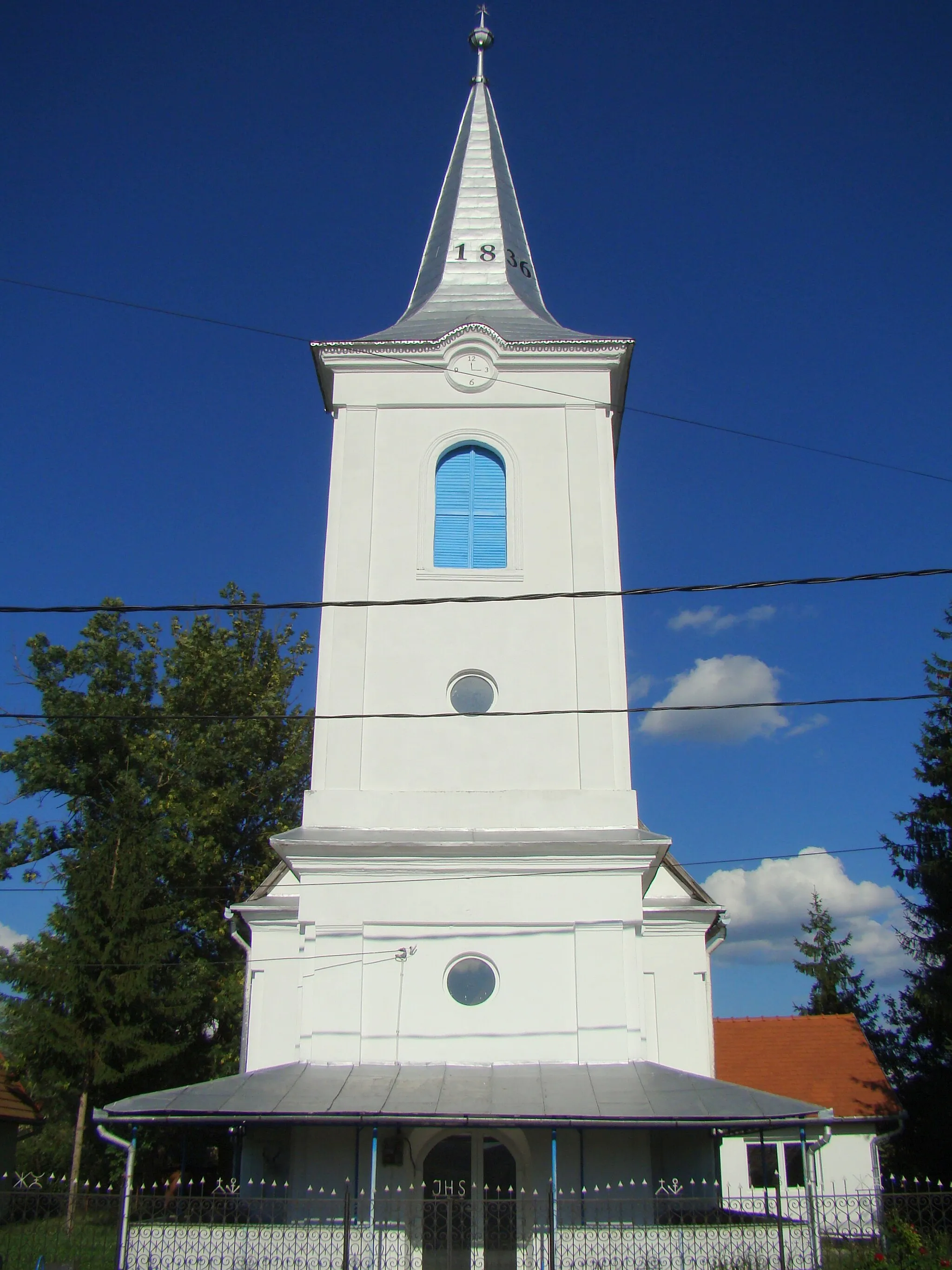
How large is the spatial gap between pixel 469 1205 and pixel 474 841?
437 cm

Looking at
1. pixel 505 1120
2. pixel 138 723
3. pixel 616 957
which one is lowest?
pixel 505 1120

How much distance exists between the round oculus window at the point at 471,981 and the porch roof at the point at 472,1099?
840mm

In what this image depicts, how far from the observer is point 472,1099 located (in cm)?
1277

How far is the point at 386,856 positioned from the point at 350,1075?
2.80m

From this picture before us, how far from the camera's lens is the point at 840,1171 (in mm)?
23891

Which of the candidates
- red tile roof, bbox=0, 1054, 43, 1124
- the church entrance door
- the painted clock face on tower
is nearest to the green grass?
the church entrance door

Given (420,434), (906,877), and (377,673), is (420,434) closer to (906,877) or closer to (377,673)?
(377,673)

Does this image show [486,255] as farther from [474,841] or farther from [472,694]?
[474,841]

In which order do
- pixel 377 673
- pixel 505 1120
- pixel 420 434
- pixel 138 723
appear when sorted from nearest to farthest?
pixel 505 1120
pixel 377 673
pixel 420 434
pixel 138 723

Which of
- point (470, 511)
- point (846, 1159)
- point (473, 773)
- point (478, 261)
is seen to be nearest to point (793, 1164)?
point (846, 1159)

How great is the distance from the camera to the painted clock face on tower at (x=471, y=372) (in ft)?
61.2

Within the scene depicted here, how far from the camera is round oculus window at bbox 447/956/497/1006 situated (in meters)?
14.6

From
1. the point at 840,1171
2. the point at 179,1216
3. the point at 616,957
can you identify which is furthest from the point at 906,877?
the point at 179,1216

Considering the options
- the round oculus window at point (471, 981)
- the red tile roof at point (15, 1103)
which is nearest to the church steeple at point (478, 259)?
the round oculus window at point (471, 981)
